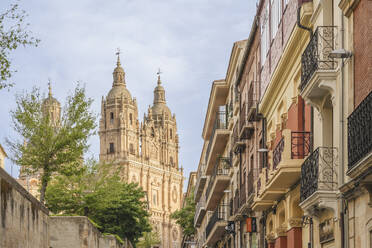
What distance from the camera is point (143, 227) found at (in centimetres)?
6175

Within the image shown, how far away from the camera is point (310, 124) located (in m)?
17.0

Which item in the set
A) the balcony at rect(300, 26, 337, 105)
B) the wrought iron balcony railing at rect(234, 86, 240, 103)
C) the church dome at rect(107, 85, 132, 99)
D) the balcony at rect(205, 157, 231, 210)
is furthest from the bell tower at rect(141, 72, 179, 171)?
the balcony at rect(300, 26, 337, 105)

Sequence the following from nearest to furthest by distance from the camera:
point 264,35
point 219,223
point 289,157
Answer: point 289,157 → point 264,35 → point 219,223

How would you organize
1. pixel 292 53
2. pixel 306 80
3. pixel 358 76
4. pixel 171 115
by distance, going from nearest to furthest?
pixel 358 76 → pixel 306 80 → pixel 292 53 → pixel 171 115

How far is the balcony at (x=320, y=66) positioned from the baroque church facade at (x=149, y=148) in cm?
13195

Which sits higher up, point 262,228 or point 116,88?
point 116,88

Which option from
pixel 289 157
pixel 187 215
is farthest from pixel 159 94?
pixel 289 157

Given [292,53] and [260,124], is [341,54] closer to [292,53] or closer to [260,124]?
[292,53]

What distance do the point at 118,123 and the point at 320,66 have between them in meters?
141

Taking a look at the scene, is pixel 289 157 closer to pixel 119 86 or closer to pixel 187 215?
pixel 187 215

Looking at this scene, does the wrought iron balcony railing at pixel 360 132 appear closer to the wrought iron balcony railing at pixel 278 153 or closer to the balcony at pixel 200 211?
the wrought iron balcony railing at pixel 278 153

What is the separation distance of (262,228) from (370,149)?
46.7 feet

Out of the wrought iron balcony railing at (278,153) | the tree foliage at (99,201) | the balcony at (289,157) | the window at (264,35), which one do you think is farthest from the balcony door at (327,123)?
the tree foliage at (99,201)

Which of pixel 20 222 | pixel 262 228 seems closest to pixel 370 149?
pixel 20 222
